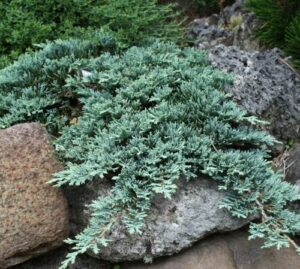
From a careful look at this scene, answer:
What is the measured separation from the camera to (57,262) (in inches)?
106

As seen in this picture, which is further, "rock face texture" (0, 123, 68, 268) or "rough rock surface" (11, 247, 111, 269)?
"rough rock surface" (11, 247, 111, 269)

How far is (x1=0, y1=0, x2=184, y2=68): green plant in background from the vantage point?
3.56m

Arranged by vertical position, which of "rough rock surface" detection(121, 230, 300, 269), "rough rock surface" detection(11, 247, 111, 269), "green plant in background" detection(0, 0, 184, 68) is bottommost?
"rough rock surface" detection(11, 247, 111, 269)

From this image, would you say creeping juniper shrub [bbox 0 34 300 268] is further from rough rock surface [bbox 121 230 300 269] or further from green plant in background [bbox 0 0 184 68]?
green plant in background [bbox 0 0 184 68]

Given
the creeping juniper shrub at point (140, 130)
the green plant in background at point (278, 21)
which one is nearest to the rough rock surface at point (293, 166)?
the creeping juniper shrub at point (140, 130)

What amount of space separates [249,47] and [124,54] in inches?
46.3

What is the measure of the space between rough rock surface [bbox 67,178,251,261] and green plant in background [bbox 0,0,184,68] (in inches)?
54.3

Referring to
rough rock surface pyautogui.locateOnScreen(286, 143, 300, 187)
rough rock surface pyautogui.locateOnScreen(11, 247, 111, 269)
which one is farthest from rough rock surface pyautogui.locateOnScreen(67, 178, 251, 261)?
rough rock surface pyautogui.locateOnScreen(286, 143, 300, 187)

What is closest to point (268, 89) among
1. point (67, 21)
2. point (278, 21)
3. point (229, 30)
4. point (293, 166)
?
point (293, 166)

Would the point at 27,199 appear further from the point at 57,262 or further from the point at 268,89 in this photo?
the point at 268,89

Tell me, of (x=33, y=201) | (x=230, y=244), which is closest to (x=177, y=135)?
(x=230, y=244)

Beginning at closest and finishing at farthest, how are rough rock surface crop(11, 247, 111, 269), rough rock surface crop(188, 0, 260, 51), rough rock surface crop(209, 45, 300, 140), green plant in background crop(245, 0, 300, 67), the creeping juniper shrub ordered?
the creeping juniper shrub → rough rock surface crop(11, 247, 111, 269) → rough rock surface crop(209, 45, 300, 140) → green plant in background crop(245, 0, 300, 67) → rough rock surface crop(188, 0, 260, 51)

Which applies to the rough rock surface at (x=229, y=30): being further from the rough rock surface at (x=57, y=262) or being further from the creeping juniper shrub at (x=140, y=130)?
the rough rock surface at (x=57, y=262)

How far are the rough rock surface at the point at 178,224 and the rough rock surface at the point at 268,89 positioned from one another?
67cm
